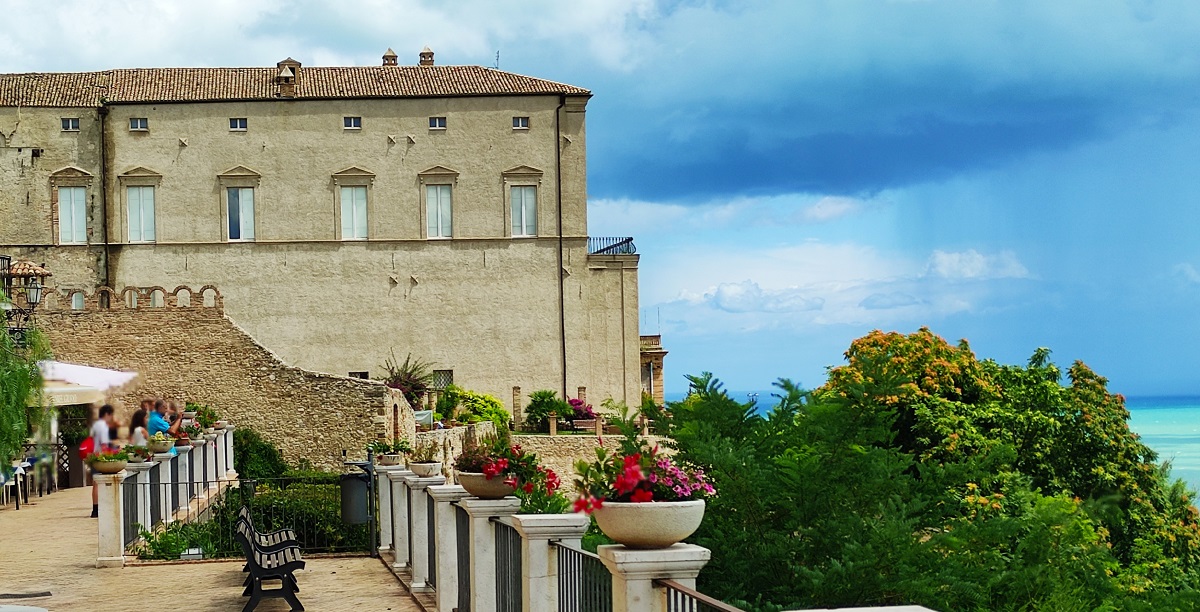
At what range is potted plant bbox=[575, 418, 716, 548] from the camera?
593cm

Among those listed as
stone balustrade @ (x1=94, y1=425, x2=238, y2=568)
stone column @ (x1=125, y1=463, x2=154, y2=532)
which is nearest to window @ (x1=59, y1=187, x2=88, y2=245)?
stone balustrade @ (x1=94, y1=425, x2=238, y2=568)

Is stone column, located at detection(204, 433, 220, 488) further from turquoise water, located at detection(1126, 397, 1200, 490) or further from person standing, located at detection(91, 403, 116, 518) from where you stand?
turquoise water, located at detection(1126, 397, 1200, 490)

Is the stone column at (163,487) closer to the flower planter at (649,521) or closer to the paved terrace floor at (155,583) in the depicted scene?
the paved terrace floor at (155,583)

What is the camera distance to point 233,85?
1738 inches

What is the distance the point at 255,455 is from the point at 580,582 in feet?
100

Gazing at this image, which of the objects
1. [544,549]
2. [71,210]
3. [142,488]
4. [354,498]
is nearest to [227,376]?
[71,210]

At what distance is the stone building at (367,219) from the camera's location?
4338cm

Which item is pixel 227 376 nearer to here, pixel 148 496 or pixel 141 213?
pixel 141 213

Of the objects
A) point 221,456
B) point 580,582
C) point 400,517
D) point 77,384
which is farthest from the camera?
point 221,456

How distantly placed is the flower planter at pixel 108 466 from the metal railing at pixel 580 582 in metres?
9.18

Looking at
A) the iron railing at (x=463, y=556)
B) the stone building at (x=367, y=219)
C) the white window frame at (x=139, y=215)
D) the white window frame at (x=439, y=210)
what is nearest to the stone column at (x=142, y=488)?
the iron railing at (x=463, y=556)

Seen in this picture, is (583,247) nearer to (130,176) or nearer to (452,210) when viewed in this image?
(452,210)

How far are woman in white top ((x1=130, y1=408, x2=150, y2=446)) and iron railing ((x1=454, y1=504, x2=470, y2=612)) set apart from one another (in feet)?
27.3

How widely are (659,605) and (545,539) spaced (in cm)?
238
